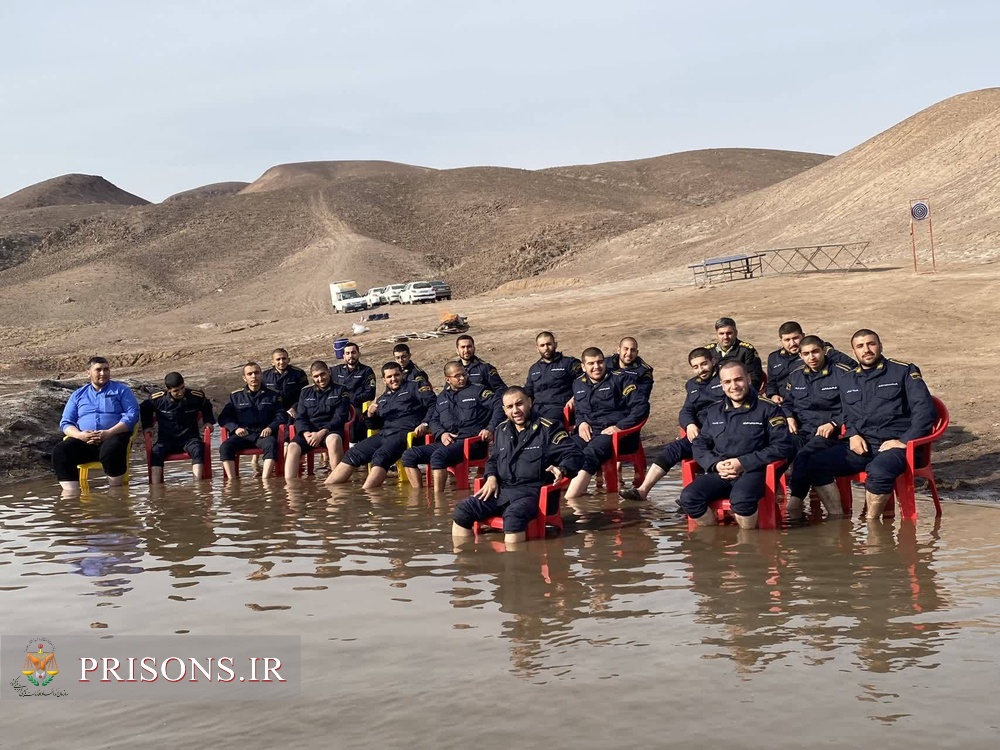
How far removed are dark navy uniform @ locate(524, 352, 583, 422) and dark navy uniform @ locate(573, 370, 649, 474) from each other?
2.06 ft

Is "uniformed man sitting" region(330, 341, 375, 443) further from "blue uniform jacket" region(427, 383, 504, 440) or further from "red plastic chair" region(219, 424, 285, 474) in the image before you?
"blue uniform jacket" region(427, 383, 504, 440)

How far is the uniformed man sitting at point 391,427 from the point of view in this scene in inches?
431

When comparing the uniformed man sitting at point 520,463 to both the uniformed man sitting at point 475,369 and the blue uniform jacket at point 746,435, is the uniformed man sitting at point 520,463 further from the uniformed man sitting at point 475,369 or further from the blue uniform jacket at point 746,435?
the uniformed man sitting at point 475,369

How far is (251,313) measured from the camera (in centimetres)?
4850

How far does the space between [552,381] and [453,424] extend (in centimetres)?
110

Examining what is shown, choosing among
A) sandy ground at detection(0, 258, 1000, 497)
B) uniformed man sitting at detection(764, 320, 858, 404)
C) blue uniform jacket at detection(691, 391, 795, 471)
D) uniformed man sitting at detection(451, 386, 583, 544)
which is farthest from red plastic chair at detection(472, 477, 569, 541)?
sandy ground at detection(0, 258, 1000, 497)

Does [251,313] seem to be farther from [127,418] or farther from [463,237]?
[127,418]

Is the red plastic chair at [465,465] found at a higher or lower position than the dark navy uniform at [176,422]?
lower

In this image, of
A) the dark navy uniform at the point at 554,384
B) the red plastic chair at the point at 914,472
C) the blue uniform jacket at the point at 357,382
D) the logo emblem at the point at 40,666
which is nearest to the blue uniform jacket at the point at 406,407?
the dark navy uniform at the point at 554,384

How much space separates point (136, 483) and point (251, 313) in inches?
1471

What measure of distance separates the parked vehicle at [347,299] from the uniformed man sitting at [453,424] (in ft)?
106

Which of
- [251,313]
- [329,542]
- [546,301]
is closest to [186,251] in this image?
[251,313]

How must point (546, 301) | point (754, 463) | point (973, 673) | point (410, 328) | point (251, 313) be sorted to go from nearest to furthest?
1. point (973, 673)
2. point (754, 463)
3. point (410, 328)
4. point (546, 301)
5. point (251, 313)

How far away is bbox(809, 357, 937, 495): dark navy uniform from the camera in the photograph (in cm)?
808
